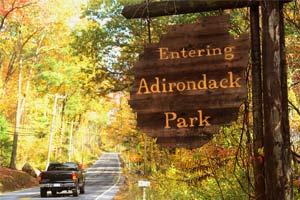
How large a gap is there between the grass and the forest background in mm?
2106

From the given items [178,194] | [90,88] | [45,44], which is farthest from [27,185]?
[178,194]

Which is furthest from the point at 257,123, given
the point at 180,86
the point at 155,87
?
the point at 155,87

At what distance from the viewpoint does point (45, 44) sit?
131ft

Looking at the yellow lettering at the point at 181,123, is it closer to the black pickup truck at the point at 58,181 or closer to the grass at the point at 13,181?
the black pickup truck at the point at 58,181

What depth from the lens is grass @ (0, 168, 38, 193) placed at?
103 feet

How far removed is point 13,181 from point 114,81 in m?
15.3

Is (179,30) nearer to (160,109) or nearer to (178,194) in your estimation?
(160,109)

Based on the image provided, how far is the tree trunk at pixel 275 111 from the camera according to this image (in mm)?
3803

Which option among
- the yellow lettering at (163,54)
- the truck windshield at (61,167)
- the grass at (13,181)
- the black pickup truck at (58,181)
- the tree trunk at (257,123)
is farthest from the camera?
the grass at (13,181)

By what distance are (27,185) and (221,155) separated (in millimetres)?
31082

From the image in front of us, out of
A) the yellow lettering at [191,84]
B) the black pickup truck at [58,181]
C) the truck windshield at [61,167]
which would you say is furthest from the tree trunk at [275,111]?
the truck windshield at [61,167]

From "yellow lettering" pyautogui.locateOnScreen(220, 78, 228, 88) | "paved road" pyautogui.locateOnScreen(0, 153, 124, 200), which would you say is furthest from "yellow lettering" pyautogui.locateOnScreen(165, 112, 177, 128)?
"paved road" pyautogui.locateOnScreen(0, 153, 124, 200)

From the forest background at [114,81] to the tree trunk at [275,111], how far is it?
0.26 metres

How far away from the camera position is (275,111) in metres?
3.84
